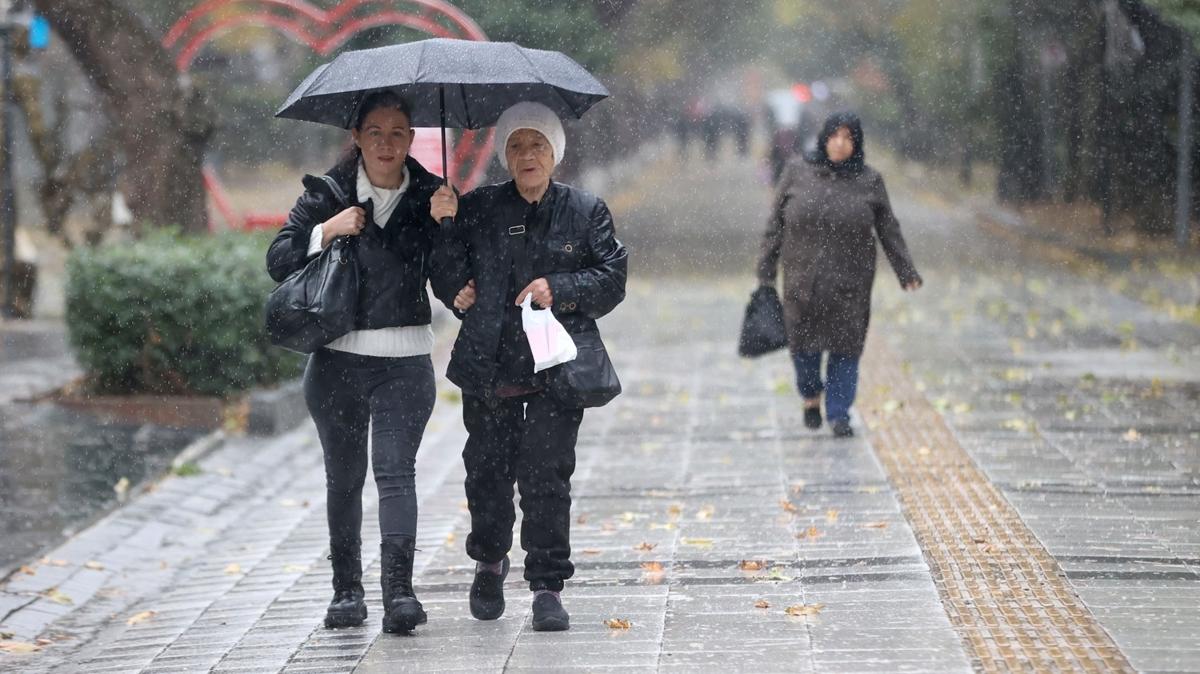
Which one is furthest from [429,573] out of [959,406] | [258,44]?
[258,44]

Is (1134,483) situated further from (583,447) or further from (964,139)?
(964,139)

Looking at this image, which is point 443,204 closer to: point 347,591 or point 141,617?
point 347,591

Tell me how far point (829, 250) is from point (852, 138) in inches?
25.3

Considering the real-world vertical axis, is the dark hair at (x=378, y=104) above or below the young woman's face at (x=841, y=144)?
above

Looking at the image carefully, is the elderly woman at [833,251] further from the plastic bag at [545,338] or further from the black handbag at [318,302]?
the black handbag at [318,302]

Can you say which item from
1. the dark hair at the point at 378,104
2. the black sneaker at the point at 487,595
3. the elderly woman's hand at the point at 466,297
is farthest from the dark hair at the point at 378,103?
the black sneaker at the point at 487,595

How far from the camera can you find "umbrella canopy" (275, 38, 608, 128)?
18.2 ft

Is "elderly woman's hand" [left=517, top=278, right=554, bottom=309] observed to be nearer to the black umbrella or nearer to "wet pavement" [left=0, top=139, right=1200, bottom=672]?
→ the black umbrella

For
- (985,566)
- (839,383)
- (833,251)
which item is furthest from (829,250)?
(985,566)

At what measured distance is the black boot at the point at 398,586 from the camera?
5.77 meters

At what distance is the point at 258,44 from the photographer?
31.0m

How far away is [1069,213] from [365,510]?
70.3 feet

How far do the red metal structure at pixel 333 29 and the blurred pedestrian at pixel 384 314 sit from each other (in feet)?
27.7

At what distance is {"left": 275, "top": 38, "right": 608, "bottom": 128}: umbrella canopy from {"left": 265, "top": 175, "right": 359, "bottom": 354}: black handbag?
19.3 inches
